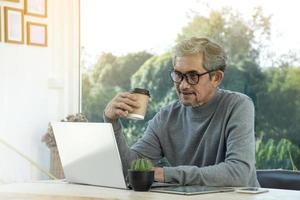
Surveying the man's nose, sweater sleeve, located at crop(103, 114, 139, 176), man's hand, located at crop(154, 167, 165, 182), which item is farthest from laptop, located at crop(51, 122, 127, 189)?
the man's nose

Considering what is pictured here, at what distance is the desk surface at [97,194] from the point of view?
6.57ft

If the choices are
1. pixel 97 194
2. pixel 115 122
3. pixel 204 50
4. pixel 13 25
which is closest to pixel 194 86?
pixel 204 50

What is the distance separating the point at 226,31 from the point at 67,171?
2.15m

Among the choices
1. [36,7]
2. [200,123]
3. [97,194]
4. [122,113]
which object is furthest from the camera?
[36,7]

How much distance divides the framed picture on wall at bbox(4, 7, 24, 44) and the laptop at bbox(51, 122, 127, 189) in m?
2.22

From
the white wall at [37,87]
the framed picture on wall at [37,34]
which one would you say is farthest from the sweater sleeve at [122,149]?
the framed picture on wall at [37,34]

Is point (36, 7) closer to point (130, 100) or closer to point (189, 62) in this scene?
point (189, 62)

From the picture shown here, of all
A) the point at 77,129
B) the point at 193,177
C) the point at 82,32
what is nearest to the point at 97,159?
the point at 77,129

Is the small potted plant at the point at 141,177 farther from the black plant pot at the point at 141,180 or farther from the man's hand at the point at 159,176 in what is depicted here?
the man's hand at the point at 159,176

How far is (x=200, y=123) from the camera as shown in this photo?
8.98 ft

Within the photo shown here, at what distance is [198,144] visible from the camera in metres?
2.72

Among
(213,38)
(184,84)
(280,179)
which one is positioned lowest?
(280,179)

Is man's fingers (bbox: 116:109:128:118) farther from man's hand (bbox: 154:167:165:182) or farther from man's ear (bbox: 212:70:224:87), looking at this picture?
man's ear (bbox: 212:70:224:87)

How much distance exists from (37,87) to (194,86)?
2228mm
